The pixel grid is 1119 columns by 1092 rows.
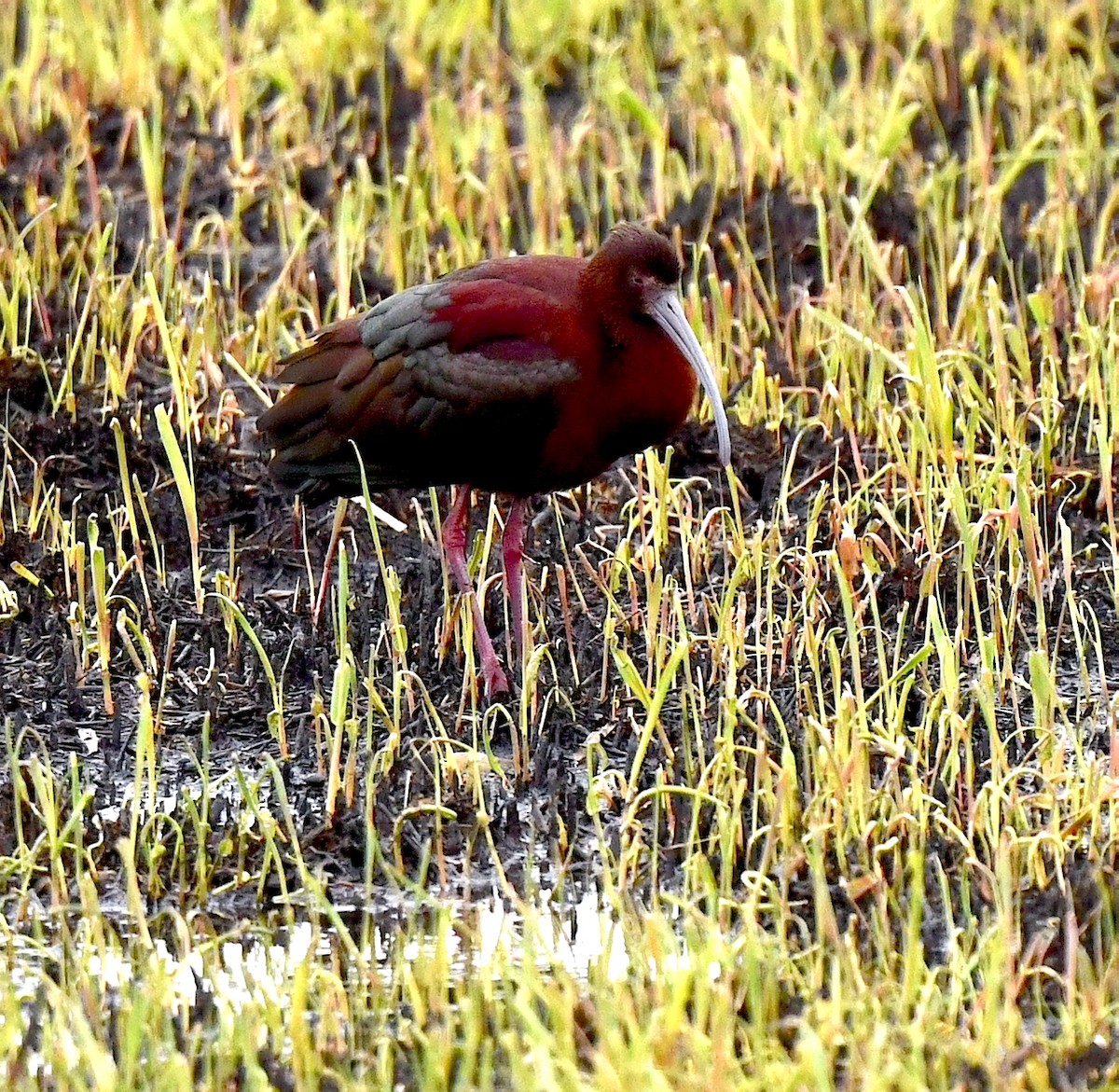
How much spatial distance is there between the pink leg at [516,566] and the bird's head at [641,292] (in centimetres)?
52

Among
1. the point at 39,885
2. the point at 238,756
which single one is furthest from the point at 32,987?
the point at 238,756

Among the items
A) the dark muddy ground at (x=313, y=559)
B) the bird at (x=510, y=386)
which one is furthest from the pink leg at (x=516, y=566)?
the dark muddy ground at (x=313, y=559)

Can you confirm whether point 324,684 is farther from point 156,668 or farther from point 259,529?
point 259,529

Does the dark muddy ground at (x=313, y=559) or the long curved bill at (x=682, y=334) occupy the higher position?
the long curved bill at (x=682, y=334)

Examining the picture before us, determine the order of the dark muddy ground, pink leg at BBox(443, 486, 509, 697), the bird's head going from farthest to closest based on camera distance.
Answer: the bird's head
pink leg at BBox(443, 486, 509, 697)
the dark muddy ground

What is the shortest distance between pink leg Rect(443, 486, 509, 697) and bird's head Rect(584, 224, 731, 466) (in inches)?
22.3

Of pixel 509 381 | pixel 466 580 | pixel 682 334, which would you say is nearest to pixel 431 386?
pixel 509 381

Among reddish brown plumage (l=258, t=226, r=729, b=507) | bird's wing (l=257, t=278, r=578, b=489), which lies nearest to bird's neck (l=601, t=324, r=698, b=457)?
reddish brown plumage (l=258, t=226, r=729, b=507)

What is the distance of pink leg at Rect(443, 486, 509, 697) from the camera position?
535 centimetres

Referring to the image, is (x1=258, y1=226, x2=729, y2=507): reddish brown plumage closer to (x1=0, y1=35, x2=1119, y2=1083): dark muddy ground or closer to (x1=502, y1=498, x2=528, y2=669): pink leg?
(x1=502, y1=498, x2=528, y2=669): pink leg

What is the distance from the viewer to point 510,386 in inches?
213

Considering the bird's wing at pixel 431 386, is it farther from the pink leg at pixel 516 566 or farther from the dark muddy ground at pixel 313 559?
the dark muddy ground at pixel 313 559

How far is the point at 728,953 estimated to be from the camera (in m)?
3.82

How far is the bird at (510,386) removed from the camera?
5.42m
